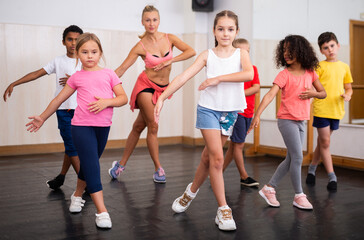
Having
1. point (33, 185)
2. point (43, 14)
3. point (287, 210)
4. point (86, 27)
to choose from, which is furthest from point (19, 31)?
point (287, 210)

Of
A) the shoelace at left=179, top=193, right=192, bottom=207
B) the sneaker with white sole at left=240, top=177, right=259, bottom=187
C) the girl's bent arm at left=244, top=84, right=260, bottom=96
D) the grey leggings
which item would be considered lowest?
the sneaker with white sole at left=240, top=177, right=259, bottom=187

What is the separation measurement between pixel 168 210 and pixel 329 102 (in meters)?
1.70

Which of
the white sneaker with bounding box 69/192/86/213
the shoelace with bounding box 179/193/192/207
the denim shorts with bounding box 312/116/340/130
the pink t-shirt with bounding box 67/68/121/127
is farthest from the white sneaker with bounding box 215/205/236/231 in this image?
the denim shorts with bounding box 312/116/340/130

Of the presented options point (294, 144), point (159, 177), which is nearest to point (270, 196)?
point (294, 144)

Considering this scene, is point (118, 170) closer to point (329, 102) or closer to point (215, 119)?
point (215, 119)

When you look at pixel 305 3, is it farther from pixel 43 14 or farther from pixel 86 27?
pixel 43 14

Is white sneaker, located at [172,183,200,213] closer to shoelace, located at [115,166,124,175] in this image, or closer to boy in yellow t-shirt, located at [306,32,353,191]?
shoelace, located at [115,166,124,175]

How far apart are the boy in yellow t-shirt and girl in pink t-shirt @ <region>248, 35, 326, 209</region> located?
61 cm

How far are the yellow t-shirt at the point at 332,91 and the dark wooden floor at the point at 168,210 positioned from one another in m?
0.62

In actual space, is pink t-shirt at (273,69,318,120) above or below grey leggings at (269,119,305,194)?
above

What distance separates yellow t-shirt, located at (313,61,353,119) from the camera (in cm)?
375

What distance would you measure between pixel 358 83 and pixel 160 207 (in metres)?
3.14

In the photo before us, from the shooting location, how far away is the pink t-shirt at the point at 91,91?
2.65 metres

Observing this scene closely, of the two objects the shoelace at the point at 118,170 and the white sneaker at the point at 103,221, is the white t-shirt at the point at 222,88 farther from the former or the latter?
the shoelace at the point at 118,170
